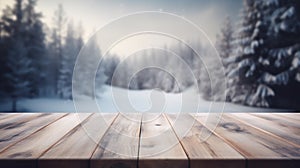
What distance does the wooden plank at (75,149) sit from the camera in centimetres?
53

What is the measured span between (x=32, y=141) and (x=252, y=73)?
5.22 metres

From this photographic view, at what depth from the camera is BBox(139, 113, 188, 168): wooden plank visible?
1.76 ft

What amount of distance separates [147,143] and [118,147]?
0.09 metres

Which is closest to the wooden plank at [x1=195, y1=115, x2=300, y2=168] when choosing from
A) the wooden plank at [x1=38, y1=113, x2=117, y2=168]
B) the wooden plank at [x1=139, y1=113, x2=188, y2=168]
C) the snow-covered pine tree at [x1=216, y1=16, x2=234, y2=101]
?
the wooden plank at [x1=139, y1=113, x2=188, y2=168]

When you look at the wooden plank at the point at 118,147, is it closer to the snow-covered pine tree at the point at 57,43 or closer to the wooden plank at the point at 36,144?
the wooden plank at the point at 36,144

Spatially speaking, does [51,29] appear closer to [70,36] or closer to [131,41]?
[70,36]

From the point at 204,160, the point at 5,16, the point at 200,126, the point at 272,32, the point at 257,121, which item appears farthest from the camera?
the point at 5,16

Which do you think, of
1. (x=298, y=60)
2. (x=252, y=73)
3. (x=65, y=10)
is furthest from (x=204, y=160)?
(x=65, y=10)

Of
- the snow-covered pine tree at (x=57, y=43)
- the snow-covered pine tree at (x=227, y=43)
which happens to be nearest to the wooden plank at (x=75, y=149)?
the snow-covered pine tree at (x=227, y=43)

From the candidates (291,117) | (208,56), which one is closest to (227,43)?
(208,56)

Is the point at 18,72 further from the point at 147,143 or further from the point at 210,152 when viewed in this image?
the point at 210,152

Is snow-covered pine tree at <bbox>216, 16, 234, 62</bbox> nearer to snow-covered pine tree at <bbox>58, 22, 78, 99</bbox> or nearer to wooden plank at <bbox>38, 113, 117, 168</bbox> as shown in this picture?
snow-covered pine tree at <bbox>58, 22, 78, 99</bbox>

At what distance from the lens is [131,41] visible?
0.88 metres

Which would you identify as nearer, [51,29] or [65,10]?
[65,10]
